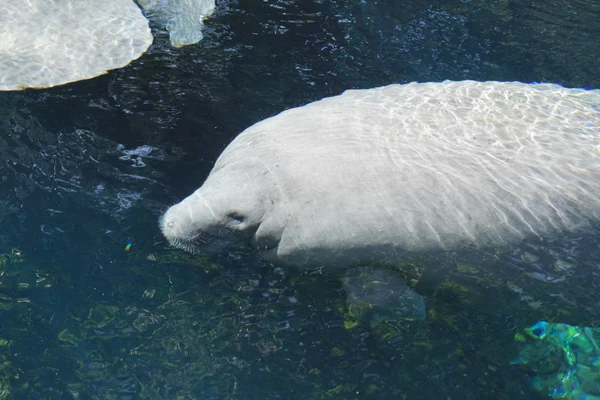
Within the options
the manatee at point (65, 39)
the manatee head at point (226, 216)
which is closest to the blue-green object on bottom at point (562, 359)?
the manatee head at point (226, 216)

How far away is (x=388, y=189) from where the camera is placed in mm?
4043

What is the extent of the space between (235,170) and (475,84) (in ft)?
8.36

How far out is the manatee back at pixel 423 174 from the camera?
156 inches

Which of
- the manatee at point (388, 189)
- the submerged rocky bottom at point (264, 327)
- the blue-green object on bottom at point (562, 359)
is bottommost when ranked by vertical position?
the submerged rocky bottom at point (264, 327)

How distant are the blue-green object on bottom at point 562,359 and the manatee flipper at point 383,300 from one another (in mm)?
719

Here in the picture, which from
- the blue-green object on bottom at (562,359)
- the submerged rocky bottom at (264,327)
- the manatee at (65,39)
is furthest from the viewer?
the manatee at (65,39)

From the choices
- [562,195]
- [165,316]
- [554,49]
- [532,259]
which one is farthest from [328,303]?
[554,49]

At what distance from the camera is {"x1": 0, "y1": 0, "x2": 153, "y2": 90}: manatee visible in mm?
6016

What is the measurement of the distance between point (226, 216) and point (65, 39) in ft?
12.7

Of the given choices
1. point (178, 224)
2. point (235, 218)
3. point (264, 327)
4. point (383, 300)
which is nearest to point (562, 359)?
point (383, 300)

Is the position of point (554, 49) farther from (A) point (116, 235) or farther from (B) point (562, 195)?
(A) point (116, 235)

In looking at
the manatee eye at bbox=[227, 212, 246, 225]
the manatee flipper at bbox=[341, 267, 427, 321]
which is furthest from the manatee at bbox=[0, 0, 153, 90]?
the manatee flipper at bbox=[341, 267, 427, 321]

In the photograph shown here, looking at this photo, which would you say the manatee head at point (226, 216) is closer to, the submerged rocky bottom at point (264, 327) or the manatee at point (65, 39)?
the submerged rocky bottom at point (264, 327)

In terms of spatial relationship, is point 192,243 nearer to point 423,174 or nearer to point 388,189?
point 388,189
